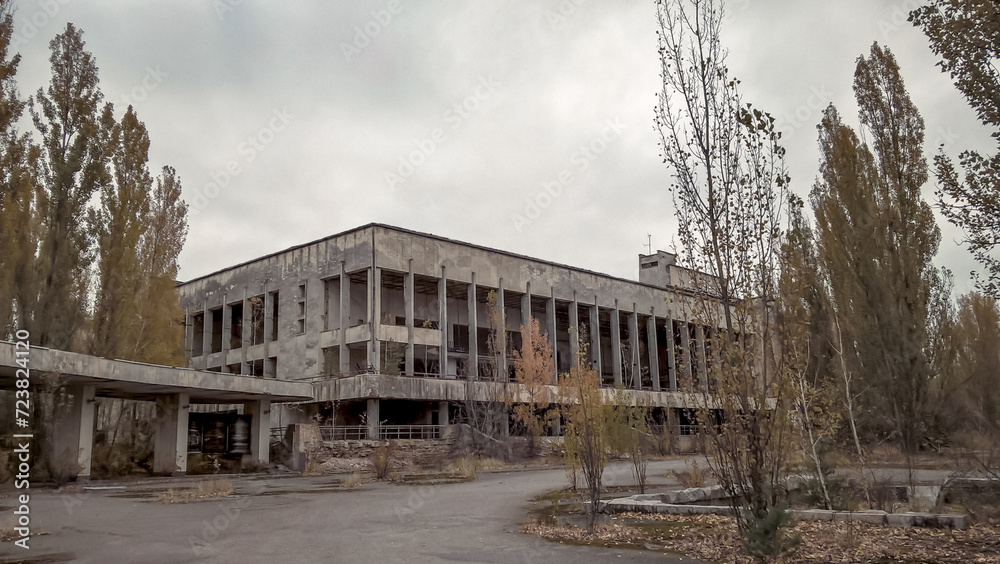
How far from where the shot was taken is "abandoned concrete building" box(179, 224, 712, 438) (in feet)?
129

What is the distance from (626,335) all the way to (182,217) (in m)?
41.2

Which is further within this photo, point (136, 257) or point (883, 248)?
point (136, 257)

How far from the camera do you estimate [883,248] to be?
26516 mm

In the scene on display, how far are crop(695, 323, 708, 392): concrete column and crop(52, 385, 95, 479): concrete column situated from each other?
22.9 meters

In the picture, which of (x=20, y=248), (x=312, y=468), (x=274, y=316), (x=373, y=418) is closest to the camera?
(x=20, y=248)

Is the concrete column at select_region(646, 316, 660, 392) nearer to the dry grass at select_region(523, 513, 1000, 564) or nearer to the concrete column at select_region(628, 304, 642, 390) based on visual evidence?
the concrete column at select_region(628, 304, 642, 390)

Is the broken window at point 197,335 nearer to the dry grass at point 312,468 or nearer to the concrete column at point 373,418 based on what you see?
the concrete column at point 373,418

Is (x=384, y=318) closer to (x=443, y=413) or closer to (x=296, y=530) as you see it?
(x=443, y=413)

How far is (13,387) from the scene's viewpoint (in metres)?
24.9

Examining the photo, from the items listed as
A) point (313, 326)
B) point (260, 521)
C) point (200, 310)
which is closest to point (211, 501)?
point (260, 521)

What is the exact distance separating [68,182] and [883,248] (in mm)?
31730

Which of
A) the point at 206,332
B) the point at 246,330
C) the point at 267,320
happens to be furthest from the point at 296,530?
the point at 206,332

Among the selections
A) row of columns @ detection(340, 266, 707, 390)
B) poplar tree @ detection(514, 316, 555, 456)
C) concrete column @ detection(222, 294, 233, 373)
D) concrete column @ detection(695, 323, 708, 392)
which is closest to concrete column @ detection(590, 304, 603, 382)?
row of columns @ detection(340, 266, 707, 390)

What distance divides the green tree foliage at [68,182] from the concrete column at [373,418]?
50.6 feet
